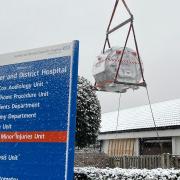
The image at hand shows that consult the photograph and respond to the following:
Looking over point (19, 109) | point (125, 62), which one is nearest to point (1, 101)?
point (19, 109)

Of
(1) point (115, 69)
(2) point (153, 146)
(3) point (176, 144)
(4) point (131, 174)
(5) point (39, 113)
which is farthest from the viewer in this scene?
(2) point (153, 146)

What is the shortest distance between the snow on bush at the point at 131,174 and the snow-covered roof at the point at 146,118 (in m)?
11.7

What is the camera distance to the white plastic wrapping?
30.6ft

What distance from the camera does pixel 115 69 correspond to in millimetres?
9383

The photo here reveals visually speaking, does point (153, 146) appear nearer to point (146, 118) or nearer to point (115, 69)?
point (146, 118)

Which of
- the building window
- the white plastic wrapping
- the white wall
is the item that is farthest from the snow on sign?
the building window

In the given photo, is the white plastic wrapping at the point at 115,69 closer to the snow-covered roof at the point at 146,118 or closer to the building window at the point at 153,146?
the snow-covered roof at the point at 146,118

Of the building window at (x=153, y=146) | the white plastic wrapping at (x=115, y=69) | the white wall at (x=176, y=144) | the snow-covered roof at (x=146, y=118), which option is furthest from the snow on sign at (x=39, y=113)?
the building window at (x=153, y=146)

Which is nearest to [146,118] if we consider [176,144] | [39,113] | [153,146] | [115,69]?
[153,146]

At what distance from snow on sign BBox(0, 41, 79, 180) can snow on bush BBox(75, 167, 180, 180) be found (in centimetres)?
520

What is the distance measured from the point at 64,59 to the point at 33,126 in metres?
0.59

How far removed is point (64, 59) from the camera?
3.80 meters

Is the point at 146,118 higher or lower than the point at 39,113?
higher

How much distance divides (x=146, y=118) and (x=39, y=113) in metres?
21.4
